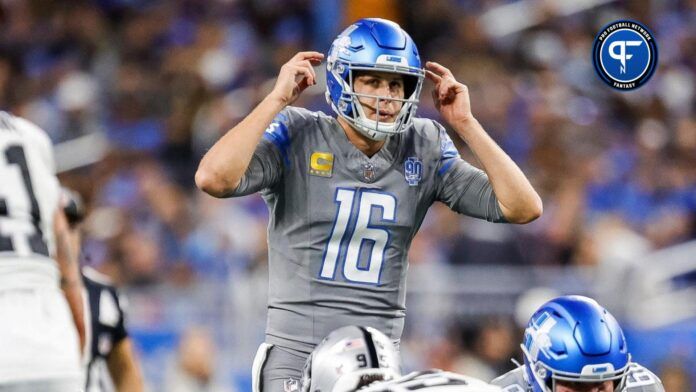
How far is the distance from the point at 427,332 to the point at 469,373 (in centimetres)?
47

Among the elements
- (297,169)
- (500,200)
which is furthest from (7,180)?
(500,200)

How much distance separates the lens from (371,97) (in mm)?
4957

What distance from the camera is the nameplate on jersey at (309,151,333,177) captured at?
16.3ft

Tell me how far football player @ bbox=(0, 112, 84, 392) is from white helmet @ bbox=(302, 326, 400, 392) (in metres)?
0.81

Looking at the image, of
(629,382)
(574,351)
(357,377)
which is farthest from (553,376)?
(357,377)

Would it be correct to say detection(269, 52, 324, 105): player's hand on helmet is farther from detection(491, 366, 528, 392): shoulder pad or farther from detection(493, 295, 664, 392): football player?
detection(491, 366, 528, 392): shoulder pad

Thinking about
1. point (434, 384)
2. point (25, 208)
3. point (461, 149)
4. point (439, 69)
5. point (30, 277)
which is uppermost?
point (439, 69)

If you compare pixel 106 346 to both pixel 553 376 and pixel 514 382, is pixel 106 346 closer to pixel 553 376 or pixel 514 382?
pixel 514 382

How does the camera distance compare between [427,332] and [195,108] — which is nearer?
[427,332]

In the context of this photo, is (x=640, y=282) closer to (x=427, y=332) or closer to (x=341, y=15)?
(x=427, y=332)

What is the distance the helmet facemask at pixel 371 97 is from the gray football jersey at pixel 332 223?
9 centimetres

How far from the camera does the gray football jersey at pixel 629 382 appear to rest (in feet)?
16.6

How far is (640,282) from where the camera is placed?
30.8 ft

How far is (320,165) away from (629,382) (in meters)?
1.44
